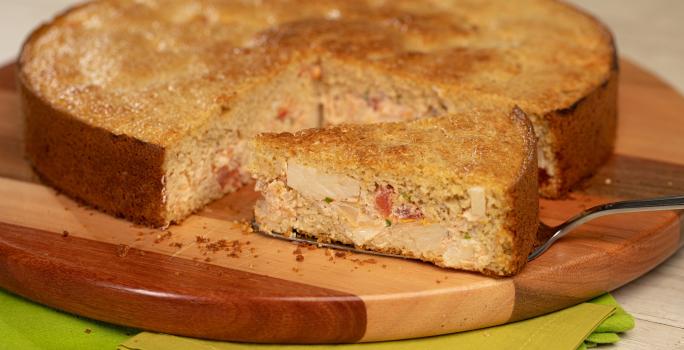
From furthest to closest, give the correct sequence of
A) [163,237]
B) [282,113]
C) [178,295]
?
[282,113] < [163,237] < [178,295]

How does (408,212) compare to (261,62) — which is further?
(261,62)

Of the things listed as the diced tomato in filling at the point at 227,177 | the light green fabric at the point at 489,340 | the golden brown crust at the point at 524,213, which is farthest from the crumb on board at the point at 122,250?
the golden brown crust at the point at 524,213

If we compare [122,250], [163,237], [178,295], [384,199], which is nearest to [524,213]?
[384,199]

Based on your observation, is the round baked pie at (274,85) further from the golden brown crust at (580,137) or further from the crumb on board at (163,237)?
the crumb on board at (163,237)

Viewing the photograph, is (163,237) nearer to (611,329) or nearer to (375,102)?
(375,102)

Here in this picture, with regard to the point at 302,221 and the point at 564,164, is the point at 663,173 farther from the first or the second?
the point at 302,221

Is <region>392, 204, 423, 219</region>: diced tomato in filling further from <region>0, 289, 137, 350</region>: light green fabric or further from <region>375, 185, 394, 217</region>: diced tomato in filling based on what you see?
<region>0, 289, 137, 350</region>: light green fabric

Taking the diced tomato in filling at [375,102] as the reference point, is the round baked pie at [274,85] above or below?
above
